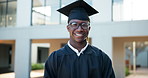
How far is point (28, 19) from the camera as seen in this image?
Answer: 11281 mm

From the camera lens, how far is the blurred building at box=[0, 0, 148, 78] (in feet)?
30.8

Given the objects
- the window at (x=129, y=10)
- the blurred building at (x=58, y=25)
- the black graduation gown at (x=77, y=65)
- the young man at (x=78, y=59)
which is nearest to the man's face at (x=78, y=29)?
the young man at (x=78, y=59)

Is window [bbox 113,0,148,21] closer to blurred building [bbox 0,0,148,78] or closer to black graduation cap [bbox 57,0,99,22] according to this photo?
blurred building [bbox 0,0,148,78]

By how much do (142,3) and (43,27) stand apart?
16.1ft

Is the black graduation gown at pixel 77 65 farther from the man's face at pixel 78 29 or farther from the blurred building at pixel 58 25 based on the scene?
the blurred building at pixel 58 25

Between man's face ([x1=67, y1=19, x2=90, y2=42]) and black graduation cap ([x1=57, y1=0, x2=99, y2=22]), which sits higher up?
black graduation cap ([x1=57, y1=0, x2=99, y2=22])

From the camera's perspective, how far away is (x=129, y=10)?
983cm

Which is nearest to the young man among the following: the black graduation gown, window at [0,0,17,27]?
the black graduation gown

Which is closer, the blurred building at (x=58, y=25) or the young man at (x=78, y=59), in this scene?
the young man at (x=78, y=59)

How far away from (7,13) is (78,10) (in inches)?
449

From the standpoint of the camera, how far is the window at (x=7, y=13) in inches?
489

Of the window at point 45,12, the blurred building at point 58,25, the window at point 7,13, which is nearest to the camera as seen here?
the blurred building at point 58,25

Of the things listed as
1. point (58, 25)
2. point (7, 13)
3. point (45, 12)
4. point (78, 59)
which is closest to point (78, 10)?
point (78, 59)

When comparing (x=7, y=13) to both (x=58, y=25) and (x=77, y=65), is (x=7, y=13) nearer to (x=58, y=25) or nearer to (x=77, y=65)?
(x=58, y=25)
